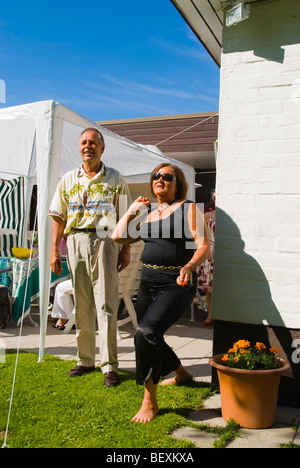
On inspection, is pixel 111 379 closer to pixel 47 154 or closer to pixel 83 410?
pixel 83 410

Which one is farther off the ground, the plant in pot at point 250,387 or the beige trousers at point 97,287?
the beige trousers at point 97,287

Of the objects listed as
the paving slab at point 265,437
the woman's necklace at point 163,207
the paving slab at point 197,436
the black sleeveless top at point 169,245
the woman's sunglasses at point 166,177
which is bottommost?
the paving slab at point 265,437

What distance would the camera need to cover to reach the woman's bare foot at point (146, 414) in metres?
2.71

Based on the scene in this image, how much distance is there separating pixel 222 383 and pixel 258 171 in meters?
1.48

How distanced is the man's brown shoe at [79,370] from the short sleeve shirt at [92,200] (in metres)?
1.08

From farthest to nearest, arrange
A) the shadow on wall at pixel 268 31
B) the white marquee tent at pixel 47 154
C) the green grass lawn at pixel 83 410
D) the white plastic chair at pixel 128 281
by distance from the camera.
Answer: the white plastic chair at pixel 128 281 < the white marquee tent at pixel 47 154 < the shadow on wall at pixel 268 31 < the green grass lawn at pixel 83 410

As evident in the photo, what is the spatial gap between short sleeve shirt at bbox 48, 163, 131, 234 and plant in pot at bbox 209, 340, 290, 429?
4.52ft

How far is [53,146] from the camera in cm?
393

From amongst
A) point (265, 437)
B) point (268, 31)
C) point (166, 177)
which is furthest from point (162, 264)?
point (268, 31)

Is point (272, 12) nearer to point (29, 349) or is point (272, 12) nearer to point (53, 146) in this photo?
point (53, 146)

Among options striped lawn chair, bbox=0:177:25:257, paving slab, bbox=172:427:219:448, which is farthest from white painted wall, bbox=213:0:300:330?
striped lawn chair, bbox=0:177:25:257

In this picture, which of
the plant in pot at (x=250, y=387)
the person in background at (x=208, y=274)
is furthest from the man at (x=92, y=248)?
the person in background at (x=208, y=274)

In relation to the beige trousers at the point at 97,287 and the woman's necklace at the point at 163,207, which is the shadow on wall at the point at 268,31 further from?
A: the beige trousers at the point at 97,287
